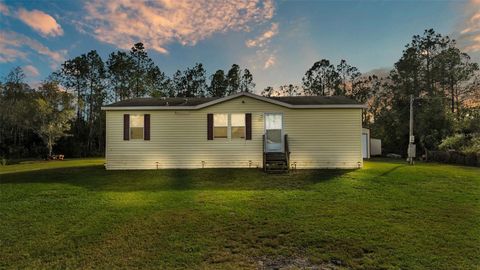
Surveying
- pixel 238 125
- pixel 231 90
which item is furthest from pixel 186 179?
pixel 231 90

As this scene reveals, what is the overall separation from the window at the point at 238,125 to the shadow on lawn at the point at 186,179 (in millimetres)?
1812

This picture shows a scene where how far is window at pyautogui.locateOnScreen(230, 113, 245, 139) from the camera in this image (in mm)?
14047

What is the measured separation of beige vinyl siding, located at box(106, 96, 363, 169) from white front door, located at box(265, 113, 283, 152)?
0.24 meters

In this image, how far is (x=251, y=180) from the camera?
1098cm

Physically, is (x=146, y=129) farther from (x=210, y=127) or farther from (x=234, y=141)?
(x=234, y=141)

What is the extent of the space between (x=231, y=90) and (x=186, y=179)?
33137 millimetres

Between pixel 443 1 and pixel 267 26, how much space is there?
23.8 ft

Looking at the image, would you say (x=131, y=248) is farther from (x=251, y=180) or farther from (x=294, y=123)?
(x=294, y=123)

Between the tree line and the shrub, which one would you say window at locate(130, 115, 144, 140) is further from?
the shrub

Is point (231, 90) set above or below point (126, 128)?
above

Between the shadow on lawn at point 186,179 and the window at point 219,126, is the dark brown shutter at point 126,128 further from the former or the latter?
the window at point 219,126

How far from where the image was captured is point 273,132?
45.8 feet

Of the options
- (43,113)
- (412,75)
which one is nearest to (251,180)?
(43,113)

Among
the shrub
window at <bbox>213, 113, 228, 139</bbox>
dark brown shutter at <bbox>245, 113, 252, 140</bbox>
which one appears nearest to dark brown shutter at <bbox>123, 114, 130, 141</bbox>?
window at <bbox>213, 113, 228, 139</bbox>
